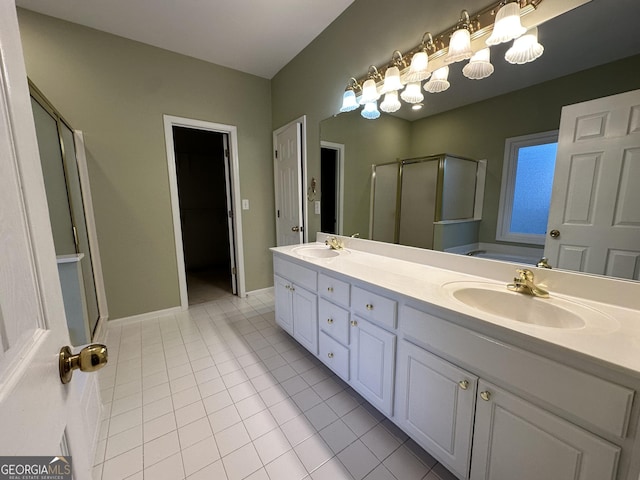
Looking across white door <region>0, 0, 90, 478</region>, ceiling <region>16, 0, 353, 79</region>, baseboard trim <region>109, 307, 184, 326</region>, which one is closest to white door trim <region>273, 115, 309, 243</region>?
ceiling <region>16, 0, 353, 79</region>

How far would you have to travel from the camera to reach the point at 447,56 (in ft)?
4.36

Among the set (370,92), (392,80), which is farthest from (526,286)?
(370,92)

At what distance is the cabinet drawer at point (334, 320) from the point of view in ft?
4.96

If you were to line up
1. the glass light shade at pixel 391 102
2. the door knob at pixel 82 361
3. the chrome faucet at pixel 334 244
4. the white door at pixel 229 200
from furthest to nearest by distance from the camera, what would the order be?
the white door at pixel 229 200
the chrome faucet at pixel 334 244
the glass light shade at pixel 391 102
the door knob at pixel 82 361

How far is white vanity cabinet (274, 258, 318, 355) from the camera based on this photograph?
1784 millimetres

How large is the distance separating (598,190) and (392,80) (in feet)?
3.99

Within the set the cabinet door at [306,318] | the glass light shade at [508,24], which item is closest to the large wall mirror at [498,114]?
the glass light shade at [508,24]

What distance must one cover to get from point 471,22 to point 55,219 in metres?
2.62

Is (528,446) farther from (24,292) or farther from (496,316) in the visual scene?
(24,292)

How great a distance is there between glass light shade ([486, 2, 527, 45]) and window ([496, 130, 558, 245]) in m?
0.43

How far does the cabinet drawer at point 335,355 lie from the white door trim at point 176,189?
176 centimetres

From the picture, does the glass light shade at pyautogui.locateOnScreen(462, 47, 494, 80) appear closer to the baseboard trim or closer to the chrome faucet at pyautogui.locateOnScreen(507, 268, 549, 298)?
the chrome faucet at pyautogui.locateOnScreen(507, 268, 549, 298)

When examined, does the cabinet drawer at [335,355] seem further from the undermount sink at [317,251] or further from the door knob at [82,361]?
the door knob at [82,361]

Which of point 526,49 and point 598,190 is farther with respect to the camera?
point 526,49
